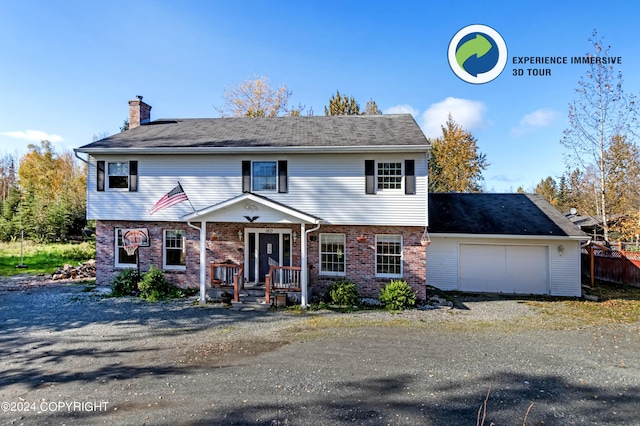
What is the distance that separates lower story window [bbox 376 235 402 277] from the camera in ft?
37.4

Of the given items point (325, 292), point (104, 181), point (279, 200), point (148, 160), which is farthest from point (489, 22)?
point (104, 181)

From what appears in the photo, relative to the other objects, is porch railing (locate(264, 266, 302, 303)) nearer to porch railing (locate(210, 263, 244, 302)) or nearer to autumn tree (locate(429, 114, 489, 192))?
porch railing (locate(210, 263, 244, 302))

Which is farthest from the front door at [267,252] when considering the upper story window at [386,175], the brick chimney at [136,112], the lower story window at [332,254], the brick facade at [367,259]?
the brick chimney at [136,112]

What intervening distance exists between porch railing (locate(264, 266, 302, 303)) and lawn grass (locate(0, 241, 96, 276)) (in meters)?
12.4

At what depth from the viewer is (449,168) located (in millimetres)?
29656

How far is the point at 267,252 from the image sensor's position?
39.7 feet

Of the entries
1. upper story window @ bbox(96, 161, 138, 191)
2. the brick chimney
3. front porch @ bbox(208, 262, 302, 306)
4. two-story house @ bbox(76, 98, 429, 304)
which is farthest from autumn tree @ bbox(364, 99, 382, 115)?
front porch @ bbox(208, 262, 302, 306)

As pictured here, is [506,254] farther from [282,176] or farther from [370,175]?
[282,176]

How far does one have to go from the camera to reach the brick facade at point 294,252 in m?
11.2

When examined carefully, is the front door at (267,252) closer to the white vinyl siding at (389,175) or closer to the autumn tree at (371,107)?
the white vinyl siding at (389,175)

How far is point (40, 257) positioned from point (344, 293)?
19.1 meters

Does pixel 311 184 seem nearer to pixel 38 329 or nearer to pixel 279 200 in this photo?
pixel 279 200

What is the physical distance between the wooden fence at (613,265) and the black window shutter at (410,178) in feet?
33.4

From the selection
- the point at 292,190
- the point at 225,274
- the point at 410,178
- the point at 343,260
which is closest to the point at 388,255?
the point at 343,260
